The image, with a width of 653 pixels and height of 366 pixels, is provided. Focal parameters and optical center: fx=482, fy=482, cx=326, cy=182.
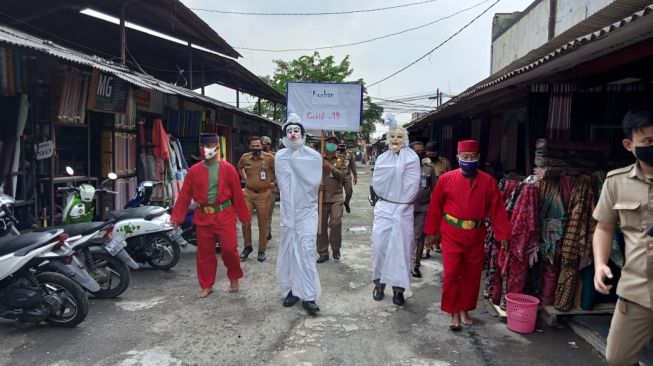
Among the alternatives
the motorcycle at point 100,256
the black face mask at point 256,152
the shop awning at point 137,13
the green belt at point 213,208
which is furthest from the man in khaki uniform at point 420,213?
the shop awning at point 137,13

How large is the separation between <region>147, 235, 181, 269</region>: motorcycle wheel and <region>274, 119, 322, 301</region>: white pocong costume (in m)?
1.98

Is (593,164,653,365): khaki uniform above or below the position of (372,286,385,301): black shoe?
above

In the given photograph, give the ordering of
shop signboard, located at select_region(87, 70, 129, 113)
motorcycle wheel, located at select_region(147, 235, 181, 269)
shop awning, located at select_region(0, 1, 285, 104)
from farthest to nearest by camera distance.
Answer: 1. shop awning, located at select_region(0, 1, 285, 104)
2. shop signboard, located at select_region(87, 70, 129, 113)
3. motorcycle wheel, located at select_region(147, 235, 181, 269)

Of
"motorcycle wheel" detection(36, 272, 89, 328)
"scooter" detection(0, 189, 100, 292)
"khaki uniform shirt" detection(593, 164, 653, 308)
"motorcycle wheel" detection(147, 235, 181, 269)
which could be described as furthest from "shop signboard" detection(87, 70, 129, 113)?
"khaki uniform shirt" detection(593, 164, 653, 308)

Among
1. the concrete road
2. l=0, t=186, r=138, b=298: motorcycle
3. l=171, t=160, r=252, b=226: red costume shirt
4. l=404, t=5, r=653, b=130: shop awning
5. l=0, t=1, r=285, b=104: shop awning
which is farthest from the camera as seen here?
l=0, t=1, r=285, b=104: shop awning

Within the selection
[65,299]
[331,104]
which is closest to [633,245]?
[65,299]

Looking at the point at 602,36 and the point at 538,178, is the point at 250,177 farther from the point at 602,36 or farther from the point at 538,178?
the point at 602,36

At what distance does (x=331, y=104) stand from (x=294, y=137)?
6.71ft

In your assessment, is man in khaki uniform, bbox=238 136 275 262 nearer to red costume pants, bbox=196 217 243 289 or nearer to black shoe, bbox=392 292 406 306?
red costume pants, bbox=196 217 243 289

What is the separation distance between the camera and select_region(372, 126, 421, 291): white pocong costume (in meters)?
5.13

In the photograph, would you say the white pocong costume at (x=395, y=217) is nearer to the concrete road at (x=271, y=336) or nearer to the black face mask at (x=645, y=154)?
the concrete road at (x=271, y=336)

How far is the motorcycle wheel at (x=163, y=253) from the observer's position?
20.7 feet

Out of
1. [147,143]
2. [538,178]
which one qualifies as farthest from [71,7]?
[538,178]

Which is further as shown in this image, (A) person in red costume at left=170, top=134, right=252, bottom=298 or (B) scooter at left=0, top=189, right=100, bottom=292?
(A) person in red costume at left=170, top=134, right=252, bottom=298
